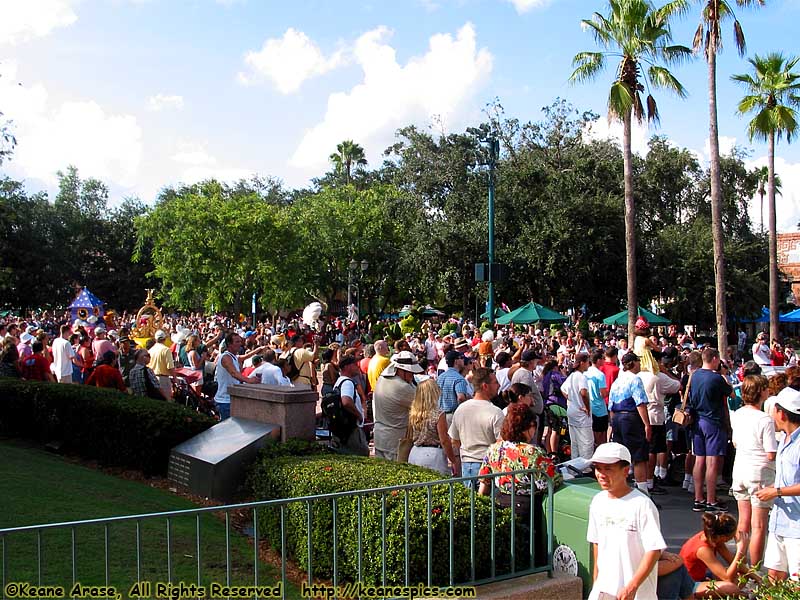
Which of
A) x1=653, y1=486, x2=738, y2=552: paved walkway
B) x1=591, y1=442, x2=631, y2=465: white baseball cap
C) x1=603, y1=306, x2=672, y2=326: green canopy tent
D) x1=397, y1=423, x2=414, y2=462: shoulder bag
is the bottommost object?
x1=653, y1=486, x2=738, y2=552: paved walkway

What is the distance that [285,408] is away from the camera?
8211mm

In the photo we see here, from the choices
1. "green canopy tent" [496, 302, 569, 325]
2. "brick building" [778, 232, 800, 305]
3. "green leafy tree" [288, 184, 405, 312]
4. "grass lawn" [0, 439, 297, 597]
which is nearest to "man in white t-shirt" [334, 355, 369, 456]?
"grass lawn" [0, 439, 297, 597]

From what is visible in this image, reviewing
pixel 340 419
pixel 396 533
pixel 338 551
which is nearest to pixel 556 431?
pixel 340 419

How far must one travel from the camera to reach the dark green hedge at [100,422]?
8.88m

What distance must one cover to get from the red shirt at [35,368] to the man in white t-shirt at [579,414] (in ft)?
27.2

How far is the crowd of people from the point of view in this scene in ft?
15.7

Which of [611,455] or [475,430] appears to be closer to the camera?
[611,455]

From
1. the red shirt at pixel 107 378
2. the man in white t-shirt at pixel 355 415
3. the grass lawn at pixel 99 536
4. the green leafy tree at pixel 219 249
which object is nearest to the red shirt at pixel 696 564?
the grass lawn at pixel 99 536

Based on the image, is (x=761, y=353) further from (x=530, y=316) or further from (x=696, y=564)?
(x=696, y=564)

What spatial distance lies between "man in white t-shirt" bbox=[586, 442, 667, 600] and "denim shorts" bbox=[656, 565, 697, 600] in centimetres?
67

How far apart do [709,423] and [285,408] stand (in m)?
4.68

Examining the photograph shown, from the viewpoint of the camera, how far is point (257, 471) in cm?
743

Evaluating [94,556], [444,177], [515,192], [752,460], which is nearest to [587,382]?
[752,460]

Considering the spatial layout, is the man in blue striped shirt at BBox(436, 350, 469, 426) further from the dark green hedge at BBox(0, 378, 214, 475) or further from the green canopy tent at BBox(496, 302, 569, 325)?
the green canopy tent at BBox(496, 302, 569, 325)
